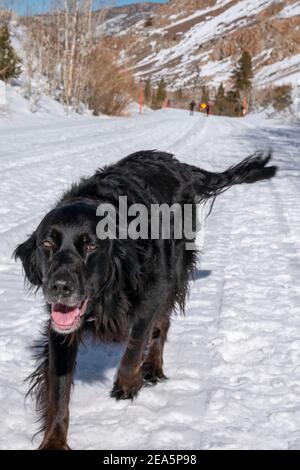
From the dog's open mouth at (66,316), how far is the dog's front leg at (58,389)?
0.14 meters

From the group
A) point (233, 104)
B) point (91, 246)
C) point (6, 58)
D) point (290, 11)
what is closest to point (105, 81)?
point (6, 58)

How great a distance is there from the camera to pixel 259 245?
19.0 feet

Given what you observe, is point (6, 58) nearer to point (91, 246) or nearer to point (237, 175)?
point (237, 175)

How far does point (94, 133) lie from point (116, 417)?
1448 cm

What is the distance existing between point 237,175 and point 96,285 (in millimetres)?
2029

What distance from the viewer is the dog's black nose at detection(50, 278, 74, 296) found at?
2.21 m

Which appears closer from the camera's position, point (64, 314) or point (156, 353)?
point (64, 314)

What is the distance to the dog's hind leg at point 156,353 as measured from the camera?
305 centimetres

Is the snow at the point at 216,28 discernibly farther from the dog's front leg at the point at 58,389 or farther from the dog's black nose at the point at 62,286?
the dog's black nose at the point at 62,286

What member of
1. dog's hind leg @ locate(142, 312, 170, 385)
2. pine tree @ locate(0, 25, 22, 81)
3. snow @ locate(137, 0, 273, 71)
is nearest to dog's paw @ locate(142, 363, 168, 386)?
dog's hind leg @ locate(142, 312, 170, 385)

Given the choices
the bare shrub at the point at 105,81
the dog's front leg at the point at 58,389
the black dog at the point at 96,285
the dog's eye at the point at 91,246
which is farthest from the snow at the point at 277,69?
the dog's front leg at the point at 58,389

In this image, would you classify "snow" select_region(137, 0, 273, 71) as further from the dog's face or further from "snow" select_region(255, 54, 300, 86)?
the dog's face

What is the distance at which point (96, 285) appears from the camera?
7.97ft
